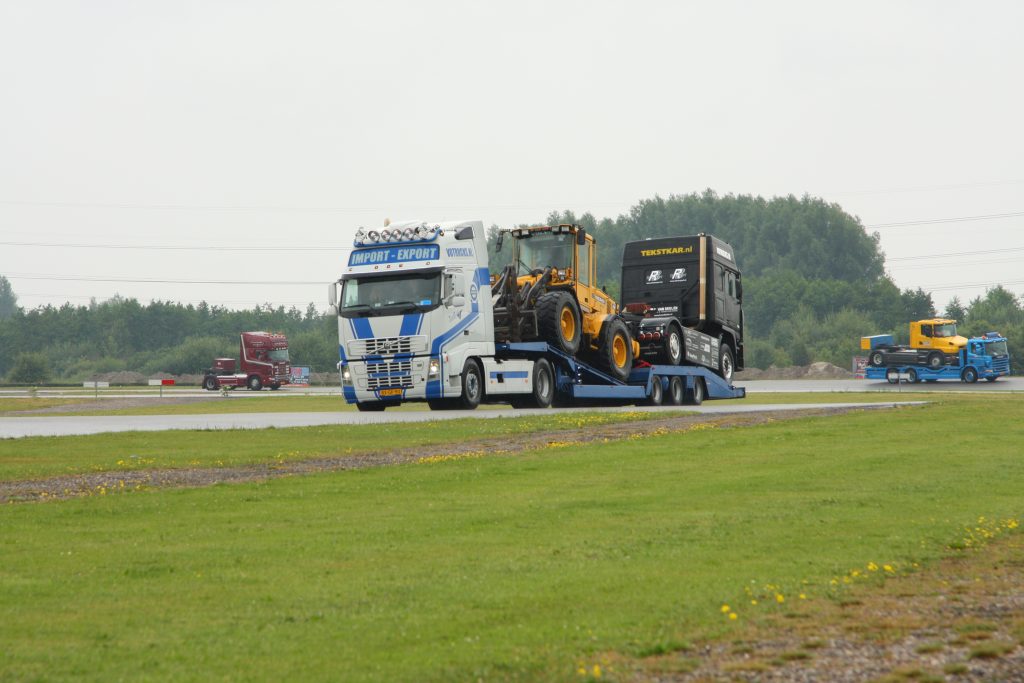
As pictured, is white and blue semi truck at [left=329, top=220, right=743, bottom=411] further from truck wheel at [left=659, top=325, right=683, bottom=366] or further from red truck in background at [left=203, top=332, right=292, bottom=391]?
red truck in background at [left=203, top=332, right=292, bottom=391]

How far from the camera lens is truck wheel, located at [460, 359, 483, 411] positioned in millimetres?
31719

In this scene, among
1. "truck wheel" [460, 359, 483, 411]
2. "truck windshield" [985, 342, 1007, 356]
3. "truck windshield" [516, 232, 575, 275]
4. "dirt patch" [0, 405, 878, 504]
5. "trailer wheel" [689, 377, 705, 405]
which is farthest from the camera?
"truck windshield" [985, 342, 1007, 356]

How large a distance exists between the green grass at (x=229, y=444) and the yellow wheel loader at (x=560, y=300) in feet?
15.3

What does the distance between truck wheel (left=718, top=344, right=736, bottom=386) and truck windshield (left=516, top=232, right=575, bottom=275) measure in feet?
33.3

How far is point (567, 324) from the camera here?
34.4 metres

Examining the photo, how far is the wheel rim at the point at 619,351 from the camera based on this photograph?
36.3 metres

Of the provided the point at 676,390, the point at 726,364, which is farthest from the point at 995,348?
the point at 676,390

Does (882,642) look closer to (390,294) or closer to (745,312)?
(390,294)

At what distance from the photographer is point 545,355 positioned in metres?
34.2

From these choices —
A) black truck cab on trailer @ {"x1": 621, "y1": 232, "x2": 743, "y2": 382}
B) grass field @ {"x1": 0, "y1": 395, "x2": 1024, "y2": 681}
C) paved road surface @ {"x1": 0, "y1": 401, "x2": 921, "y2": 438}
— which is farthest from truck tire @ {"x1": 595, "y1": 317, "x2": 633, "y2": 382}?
grass field @ {"x1": 0, "y1": 395, "x2": 1024, "y2": 681}

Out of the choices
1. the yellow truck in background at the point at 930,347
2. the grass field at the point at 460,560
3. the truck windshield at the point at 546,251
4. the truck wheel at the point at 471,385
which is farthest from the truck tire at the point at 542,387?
the yellow truck in background at the point at 930,347

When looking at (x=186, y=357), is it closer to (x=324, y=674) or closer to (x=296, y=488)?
(x=296, y=488)

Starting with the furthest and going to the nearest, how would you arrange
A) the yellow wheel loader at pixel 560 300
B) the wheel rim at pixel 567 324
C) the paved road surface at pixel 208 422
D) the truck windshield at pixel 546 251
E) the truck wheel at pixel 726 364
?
1. the truck wheel at pixel 726 364
2. the truck windshield at pixel 546 251
3. the wheel rim at pixel 567 324
4. the yellow wheel loader at pixel 560 300
5. the paved road surface at pixel 208 422

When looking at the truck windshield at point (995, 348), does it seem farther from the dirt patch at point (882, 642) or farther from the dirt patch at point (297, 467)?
the dirt patch at point (882, 642)
